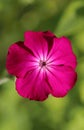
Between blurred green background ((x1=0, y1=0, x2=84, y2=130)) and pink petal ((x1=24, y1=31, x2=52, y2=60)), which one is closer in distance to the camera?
pink petal ((x1=24, y1=31, x2=52, y2=60))

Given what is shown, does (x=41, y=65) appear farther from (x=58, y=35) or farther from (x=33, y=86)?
(x=58, y=35)

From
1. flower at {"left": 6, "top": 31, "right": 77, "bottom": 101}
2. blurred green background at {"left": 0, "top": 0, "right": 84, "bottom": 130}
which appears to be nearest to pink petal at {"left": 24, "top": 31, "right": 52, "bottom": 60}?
flower at {"left": 6, "top": 31, "right": 77, "bottom": 101}

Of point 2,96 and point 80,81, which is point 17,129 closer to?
point 2,96

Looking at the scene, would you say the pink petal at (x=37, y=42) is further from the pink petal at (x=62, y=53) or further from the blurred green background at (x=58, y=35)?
the blurred green background at (x=58, y=35)

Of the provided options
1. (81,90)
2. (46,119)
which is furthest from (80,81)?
(46,119)

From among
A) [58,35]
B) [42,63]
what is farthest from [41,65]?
[58,35]

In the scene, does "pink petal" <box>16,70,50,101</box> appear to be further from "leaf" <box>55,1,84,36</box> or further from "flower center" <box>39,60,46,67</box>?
"leaf" <box>55,1,84,36</box>

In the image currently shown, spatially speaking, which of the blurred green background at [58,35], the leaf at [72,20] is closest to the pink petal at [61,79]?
the blurred green background at [58,35]
